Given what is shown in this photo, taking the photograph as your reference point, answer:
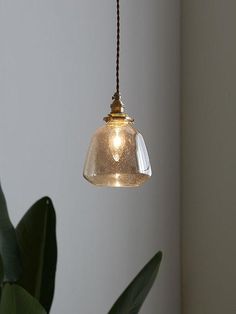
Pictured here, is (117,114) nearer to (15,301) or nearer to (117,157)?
(117,157)

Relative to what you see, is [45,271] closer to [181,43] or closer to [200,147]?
[200,147]

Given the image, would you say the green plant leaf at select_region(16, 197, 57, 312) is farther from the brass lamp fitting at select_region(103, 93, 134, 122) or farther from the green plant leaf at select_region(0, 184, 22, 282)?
the brass lamp fitting at select_region(103, 93, 134, 122)

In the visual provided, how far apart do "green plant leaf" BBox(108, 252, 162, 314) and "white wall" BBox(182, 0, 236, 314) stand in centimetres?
79

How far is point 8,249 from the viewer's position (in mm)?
913

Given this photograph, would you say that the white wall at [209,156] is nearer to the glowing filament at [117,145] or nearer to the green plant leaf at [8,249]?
the glowing filament at [117,145]

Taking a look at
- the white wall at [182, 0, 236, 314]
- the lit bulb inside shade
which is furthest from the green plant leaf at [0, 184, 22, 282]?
the white wall at [182, 0, 236, 314]

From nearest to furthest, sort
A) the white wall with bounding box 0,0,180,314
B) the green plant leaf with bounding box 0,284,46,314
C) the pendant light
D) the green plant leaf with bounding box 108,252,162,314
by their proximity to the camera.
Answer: the green plant leaf with bounding box 0,284,46,314
the green plant leaf with bounding box 108,252,162,314
the pendant light
the white wall with bounding box 0,0,180,314

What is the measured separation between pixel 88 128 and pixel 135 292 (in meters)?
0.83

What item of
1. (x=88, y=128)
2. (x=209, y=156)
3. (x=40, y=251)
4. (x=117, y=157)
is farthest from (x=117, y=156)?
(x=209, y=156)

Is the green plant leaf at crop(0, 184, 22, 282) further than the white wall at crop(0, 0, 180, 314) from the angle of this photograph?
No

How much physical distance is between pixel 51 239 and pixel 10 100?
670 millimetres

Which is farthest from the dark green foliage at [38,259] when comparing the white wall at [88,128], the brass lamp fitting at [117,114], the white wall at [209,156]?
the white wall at [209,156]

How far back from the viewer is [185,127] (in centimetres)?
186

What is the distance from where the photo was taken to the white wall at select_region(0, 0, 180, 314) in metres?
1.55
